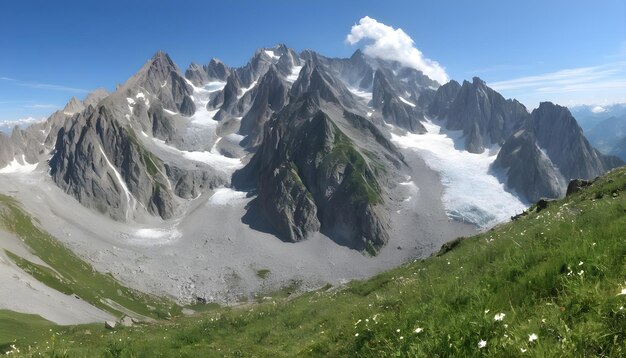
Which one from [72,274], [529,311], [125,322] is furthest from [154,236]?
[529,311]

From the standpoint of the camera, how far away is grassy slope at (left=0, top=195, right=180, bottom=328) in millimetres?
96875

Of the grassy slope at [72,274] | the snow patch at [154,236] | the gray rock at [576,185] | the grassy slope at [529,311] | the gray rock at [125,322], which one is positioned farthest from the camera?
the snow patch at [154,236]

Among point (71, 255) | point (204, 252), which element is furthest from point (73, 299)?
point (204, 252)

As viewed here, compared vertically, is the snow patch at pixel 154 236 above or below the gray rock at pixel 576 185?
below

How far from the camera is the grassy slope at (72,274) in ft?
318

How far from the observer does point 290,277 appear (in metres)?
155

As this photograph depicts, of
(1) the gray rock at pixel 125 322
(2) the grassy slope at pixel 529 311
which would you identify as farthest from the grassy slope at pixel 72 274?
(2) the grassy slope at pixel 529 311

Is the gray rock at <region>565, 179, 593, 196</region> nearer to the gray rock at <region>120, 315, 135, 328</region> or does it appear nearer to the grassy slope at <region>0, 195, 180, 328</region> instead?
the gray rock at <region>120, 315, 135, 328</region>

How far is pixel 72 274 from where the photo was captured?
4476 inches

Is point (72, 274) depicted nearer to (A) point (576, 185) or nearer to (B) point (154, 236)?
(B) point (154, 236)

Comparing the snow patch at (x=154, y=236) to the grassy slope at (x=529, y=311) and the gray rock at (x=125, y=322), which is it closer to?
the gray rock at (x=125, y=322)

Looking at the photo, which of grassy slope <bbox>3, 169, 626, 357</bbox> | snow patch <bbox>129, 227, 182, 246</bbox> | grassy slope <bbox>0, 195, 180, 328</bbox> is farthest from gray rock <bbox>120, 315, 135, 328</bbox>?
snow patch <bbox>129, 227, 182, 246</bbox>

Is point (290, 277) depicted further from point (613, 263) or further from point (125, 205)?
point (613, 263)

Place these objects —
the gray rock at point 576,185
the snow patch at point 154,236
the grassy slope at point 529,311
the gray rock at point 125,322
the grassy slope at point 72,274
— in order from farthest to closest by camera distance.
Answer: the snow patch at point 154,236 → the grassy slope at point 72,274 → the gray rock at point 125,322 → the gray rock at point 576,185 → the grassy slope at point 529,311
